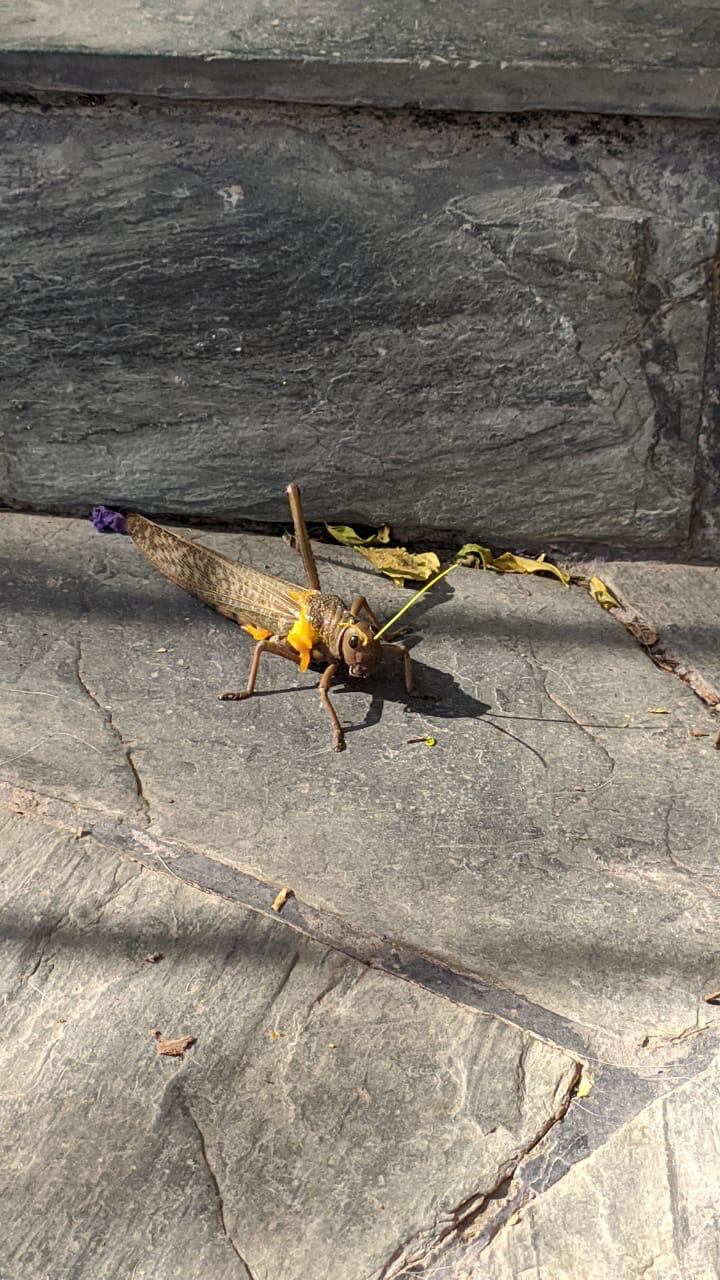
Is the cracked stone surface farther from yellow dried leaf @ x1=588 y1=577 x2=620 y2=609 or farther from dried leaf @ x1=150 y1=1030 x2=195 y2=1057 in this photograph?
dried leaf @ x1=150 y1=1030 x2=195 y2=1057

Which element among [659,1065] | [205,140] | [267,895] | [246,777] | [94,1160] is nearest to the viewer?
[94,1160]

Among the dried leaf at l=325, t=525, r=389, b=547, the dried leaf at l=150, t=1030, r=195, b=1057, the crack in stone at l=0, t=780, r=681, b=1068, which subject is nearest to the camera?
the dried leaf at l=150, t=1030, r=195, b=1057

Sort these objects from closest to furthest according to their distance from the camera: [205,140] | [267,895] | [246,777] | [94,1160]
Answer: [94,1160] → [267,895] → [246,777] → [205,140]

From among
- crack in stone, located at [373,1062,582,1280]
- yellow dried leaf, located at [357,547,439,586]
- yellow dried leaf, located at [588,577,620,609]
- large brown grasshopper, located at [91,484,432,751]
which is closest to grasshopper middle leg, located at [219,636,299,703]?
large brown grasshopper, located at [91,484,432,751]

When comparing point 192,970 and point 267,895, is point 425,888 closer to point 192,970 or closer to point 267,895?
point 267,895

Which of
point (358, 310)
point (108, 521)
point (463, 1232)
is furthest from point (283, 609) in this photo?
point (463, 1232)

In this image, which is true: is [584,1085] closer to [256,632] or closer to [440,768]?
[440,768]

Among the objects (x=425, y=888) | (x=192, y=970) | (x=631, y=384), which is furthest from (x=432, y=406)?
(x=192, y=970)
